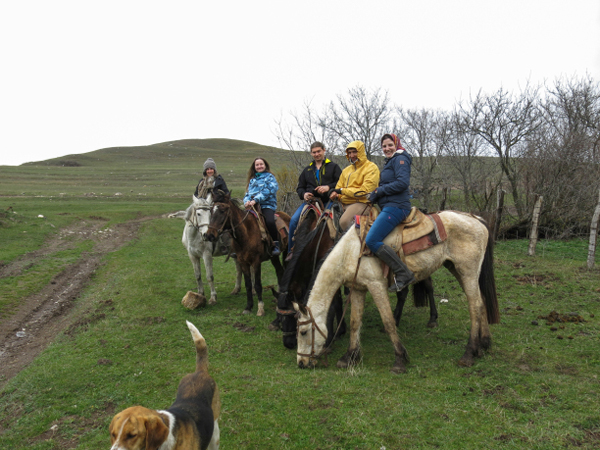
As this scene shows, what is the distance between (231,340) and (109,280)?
7443 millimetres

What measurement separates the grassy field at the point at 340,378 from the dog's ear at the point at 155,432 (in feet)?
6.06

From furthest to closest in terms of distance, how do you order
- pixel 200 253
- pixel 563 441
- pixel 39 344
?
pixel 200 253 → pixel 39 344 → pixel 563 441

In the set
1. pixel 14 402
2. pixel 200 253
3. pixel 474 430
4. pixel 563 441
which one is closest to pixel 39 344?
pixel 14 402

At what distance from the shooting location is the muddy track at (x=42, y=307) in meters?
7.32

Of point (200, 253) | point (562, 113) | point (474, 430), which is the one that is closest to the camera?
point (474, 430)

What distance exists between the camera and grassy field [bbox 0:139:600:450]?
161 inches

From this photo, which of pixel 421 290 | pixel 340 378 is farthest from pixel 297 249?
pixel 421 290

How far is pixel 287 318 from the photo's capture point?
20.9 feet

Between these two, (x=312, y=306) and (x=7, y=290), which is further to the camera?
(x=7, y=290)

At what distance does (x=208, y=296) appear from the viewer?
10.3 meters

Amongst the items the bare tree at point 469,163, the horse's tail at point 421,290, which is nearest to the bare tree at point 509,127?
the bare tree at point 469,163

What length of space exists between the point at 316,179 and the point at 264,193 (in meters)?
1.55

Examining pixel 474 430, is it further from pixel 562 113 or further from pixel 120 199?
pixel 120 199

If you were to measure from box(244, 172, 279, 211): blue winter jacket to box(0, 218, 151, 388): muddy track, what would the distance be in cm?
529
